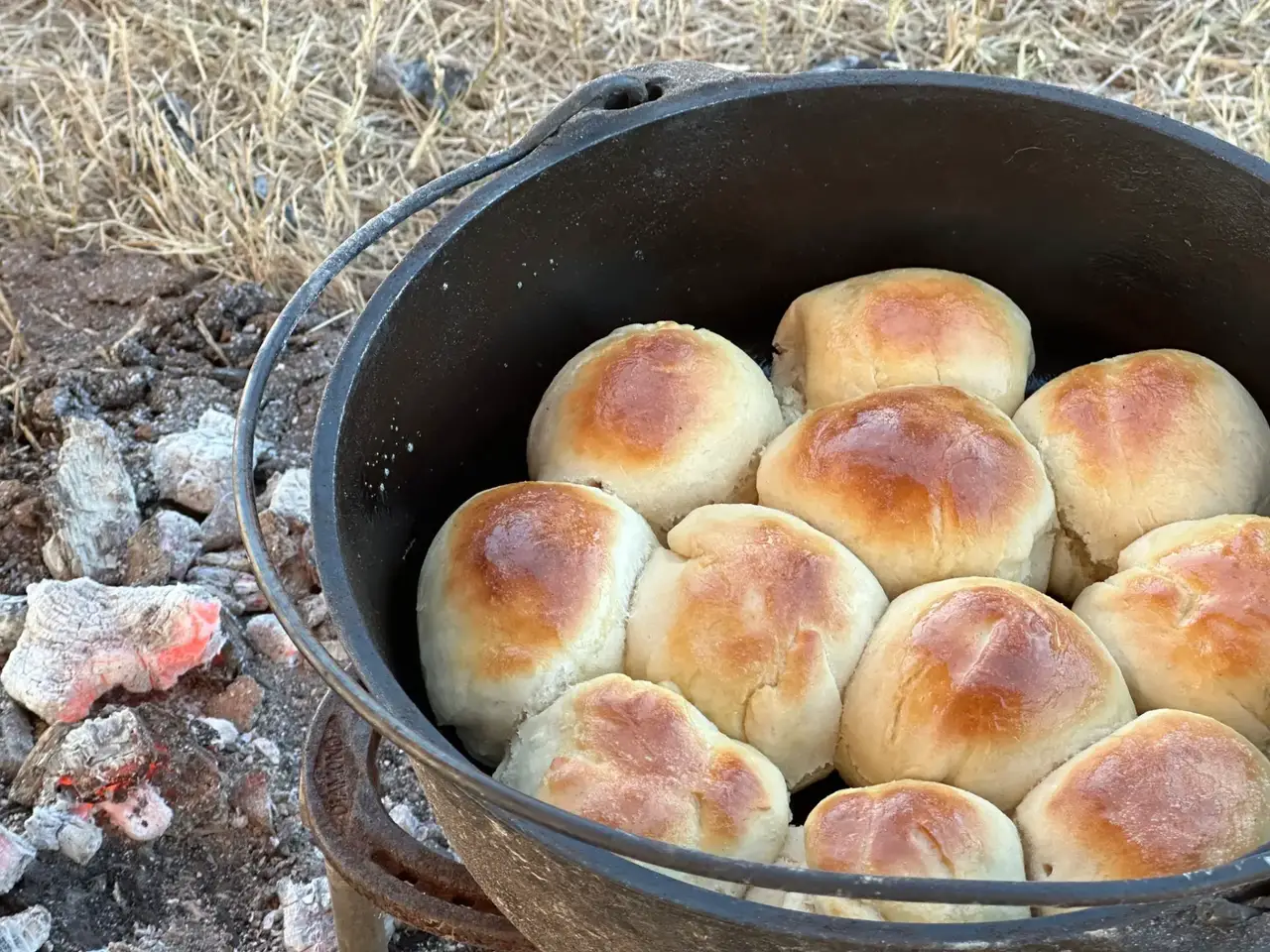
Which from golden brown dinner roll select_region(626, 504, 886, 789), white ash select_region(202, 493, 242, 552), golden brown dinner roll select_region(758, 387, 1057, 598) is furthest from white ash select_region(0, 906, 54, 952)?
golden brown dinner roll select_region(758, 387, 1057, 598)

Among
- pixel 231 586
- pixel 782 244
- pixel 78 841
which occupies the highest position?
pixel 782 244

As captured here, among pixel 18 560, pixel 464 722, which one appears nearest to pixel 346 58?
pixel 18 560

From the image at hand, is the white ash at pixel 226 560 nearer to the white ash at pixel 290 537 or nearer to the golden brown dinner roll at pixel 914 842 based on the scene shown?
the white ash at pixel 290 537

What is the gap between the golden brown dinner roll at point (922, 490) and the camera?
1.74 meters

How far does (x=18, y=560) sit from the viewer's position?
2.56 metres

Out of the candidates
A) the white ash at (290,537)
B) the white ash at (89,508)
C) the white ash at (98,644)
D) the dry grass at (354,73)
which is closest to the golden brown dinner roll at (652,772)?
the white ash at (98,644)

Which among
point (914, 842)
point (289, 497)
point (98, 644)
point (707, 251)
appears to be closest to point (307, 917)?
point (98, 644)

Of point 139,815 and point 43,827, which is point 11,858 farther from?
point 139,815

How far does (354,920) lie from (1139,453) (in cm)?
140

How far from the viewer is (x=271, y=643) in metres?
2.45

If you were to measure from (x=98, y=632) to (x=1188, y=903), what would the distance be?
1.91 meters

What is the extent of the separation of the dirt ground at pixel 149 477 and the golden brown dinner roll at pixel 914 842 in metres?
1.10

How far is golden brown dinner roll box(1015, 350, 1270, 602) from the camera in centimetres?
182

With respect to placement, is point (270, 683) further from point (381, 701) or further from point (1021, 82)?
point (1021, 82)
